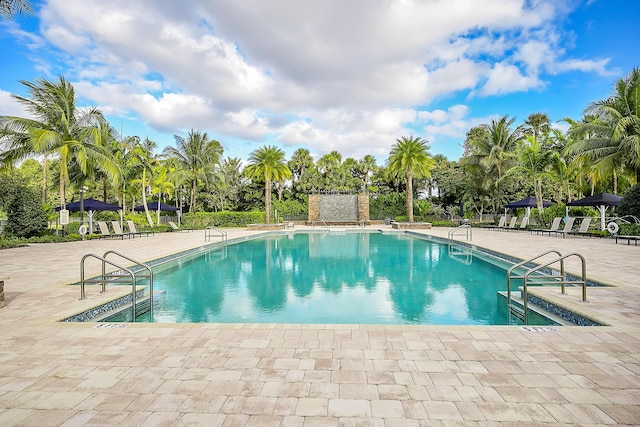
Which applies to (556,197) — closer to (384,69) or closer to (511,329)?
(384,69)

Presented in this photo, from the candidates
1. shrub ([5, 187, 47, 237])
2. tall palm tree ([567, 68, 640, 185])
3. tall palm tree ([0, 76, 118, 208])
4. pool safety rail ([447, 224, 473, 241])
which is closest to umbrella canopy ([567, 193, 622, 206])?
tall palm tree ([567, 68, 640, 185])

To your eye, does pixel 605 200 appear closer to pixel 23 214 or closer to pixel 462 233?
pixel 462 233

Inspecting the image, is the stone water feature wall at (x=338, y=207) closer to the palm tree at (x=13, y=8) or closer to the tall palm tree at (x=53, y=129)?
the tall palm tree at (x=53, y=129)

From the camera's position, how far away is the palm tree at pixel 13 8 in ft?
17.4

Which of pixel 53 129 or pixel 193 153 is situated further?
pixel 193 153

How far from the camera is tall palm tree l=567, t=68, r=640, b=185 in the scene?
14406 mm

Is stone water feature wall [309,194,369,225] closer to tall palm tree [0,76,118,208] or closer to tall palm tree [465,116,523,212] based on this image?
tall palm tree [465,116,523,212]

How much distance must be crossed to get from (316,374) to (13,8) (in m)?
7.25

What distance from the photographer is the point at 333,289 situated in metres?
7.34

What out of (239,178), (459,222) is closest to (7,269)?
(459,222)

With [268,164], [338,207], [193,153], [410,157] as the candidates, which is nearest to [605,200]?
[410,157]

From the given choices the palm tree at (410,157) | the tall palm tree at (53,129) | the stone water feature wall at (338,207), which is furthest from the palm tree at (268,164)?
the tall palm tree at (53,129)

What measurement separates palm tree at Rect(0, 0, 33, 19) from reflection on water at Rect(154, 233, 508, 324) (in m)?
5.33

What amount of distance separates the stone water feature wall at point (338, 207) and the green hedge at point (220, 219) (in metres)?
5.73
